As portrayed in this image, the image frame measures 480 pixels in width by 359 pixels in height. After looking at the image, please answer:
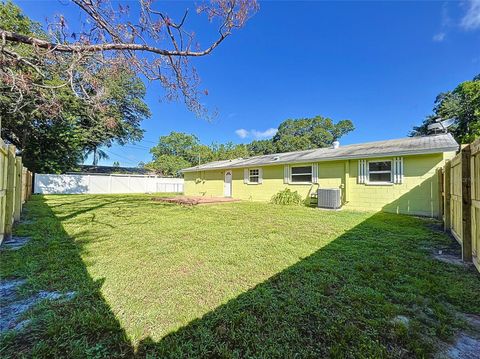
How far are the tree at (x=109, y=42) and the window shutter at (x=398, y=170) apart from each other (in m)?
7.29

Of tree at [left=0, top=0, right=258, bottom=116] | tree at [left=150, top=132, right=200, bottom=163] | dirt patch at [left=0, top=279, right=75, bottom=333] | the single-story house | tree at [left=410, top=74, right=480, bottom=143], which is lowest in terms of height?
dirt patch at [left=0, top=279, right=75, bottom=333]

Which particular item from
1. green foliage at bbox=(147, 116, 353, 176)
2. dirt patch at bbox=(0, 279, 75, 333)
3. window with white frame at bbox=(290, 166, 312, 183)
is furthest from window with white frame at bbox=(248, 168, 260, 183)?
green foliage at bbox=(147, 116, 353, 176)

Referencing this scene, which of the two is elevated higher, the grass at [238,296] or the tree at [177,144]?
the tree at [177,144]

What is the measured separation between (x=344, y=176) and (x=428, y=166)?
2845 millimetres

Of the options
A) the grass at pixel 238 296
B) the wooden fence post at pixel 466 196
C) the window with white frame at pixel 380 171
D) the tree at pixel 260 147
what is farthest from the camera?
the tree at pixel 260 147

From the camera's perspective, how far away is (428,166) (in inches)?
305

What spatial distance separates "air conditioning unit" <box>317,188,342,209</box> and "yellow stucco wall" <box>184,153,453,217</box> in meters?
0.58

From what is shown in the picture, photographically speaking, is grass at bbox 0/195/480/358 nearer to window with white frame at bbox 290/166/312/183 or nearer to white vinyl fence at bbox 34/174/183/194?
window with white frame at bbox 290/166/312/183

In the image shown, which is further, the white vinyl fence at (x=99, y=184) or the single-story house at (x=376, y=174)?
the white vinyl fence at (x=99, y=184)

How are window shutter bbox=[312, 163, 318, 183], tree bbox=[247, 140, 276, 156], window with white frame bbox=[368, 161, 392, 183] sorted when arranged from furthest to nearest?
tree bbox=[247, 140, 276, 156] < window shutter bbox=[312, 163, 318, 183] < window with white frame bbox=[368, 161, 392, 183]

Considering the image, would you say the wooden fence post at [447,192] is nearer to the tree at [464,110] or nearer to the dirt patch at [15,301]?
the dirt patch at [15,301]

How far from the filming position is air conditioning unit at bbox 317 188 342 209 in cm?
918

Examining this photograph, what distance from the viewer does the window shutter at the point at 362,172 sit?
359 inches

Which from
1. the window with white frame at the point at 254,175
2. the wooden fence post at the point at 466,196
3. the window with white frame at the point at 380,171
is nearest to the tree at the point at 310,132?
the window with white frame at the point at 254,175
